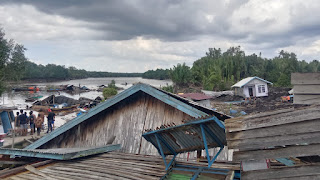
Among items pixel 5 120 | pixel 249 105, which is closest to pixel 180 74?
pixel 249 105

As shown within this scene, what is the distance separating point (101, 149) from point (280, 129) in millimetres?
4450

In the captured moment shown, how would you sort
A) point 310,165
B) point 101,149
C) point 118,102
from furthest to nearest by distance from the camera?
1. point 118,102
2. point 101,149
3. point 310,165

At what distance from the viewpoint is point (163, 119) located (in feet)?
21.5

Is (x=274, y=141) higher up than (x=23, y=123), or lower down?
higher up

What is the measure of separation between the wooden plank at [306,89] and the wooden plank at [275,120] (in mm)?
391

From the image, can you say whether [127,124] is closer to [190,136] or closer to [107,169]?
[107,169]

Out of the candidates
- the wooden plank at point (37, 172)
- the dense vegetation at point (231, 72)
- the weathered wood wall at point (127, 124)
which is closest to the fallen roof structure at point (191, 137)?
the weathered wood wall at point (127, 124)

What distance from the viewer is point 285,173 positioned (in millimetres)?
3082

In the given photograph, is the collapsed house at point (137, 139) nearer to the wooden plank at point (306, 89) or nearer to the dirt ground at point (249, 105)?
the wooden plank at point (306, 89)

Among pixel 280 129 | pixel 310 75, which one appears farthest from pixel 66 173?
pixel 310 75

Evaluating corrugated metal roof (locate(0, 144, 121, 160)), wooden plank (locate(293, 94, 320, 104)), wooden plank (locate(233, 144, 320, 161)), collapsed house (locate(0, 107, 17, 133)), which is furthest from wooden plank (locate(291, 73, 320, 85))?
collapsed house (locate(0, 107, 17, 133))

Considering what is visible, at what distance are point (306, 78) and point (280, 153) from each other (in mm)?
991

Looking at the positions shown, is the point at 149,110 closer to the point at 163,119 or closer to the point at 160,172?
the point at 163,119

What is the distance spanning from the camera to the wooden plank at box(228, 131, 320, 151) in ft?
9.35
